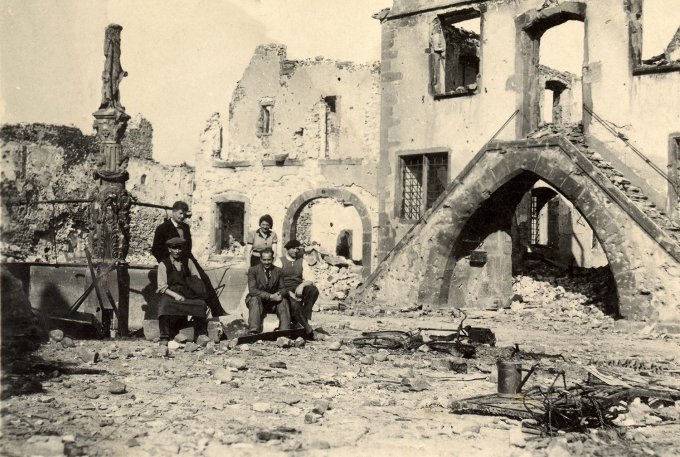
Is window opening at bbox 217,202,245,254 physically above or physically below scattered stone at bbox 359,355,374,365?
above

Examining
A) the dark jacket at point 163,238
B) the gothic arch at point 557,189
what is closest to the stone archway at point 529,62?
the gothic arch at point 557,189

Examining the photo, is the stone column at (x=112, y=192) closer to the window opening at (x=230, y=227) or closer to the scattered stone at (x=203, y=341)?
the scattered stone at (x=203, y=341)

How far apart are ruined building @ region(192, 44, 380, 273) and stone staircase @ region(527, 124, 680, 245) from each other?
8.66 meters

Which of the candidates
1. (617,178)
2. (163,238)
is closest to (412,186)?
(617,178)

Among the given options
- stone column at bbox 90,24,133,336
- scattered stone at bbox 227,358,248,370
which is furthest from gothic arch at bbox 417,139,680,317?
scattered stone at bbox 227,358,248,370

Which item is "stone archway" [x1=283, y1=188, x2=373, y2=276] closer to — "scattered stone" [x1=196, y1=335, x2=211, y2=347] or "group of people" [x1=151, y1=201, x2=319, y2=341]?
"group of people" [x1=151, y1=201, x2=319, y2=341]

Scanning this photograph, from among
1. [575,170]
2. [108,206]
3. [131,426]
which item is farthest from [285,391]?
[575,170]

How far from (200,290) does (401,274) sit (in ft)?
27.2

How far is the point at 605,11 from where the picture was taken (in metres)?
19.0

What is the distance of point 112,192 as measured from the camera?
1230cm

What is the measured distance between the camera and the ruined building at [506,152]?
1644 centimetres

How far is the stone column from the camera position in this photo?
40.1ft

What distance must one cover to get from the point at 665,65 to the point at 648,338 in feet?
21.0

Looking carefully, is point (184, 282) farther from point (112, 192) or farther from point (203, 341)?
point (112, 192)
